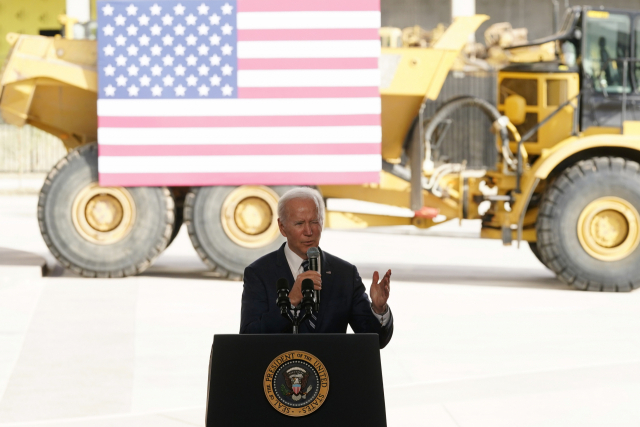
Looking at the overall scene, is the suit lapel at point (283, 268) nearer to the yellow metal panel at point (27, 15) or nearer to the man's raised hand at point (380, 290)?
the man's raised hand at point (380, 290)

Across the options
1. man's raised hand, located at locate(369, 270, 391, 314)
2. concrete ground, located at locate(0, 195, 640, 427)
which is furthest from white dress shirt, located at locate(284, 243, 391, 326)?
concrete ground, located at locate(0, 195, 640, 427)

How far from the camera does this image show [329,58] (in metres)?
11.4

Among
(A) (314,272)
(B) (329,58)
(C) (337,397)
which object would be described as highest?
(B) (329,58)

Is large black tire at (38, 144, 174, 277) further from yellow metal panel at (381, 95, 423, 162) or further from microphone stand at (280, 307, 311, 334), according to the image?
microphone stand at (280, 307, 311, 334)

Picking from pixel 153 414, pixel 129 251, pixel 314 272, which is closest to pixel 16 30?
pixel 129 251

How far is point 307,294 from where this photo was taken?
3.60 m

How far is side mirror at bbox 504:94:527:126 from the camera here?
38.5 feet

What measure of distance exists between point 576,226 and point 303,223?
7506 mm

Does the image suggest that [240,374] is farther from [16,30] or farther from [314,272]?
[16,30]

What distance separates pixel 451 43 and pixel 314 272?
839 cm

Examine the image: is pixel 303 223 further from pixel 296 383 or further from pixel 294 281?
pixel 296 383

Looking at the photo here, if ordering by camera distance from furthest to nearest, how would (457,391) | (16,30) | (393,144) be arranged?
(16,30) < (393,144) < (457,391)

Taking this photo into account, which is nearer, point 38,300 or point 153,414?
point 153,414

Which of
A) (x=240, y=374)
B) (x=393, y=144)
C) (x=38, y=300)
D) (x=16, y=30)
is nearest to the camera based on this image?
(x=240, y=374)
